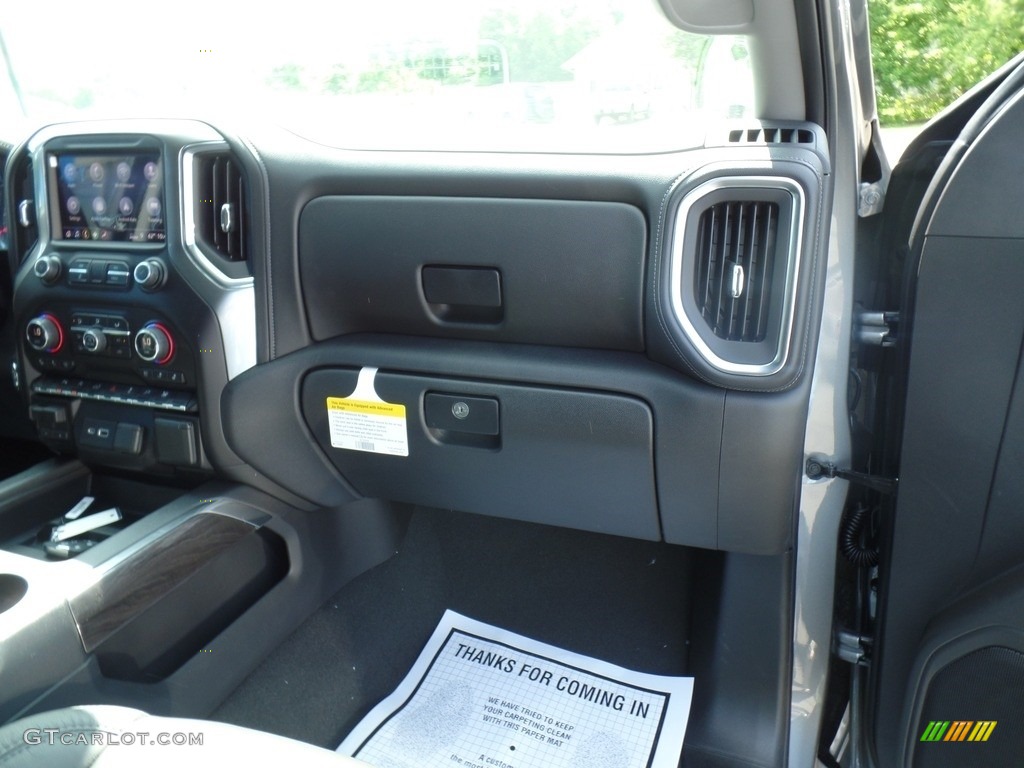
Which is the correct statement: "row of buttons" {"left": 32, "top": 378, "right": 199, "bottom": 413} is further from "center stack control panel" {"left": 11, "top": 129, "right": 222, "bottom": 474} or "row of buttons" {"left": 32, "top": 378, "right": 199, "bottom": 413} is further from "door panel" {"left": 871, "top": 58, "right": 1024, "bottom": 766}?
"door panel" {"left": 871, "top": 58, "right": 1024, "bottom": 766}

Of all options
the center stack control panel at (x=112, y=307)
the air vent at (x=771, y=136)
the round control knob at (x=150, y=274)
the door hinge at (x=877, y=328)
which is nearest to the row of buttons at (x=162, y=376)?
the center stack control panel at (x=112, y=307)

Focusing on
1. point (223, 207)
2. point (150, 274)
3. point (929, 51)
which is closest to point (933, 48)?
point (929, 51)

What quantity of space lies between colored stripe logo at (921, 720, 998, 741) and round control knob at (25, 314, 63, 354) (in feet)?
4.67

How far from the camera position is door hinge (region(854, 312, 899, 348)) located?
1.12 meters

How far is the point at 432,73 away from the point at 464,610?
0.99m

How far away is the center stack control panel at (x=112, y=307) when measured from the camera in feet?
4.05

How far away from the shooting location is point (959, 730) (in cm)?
Answer: 106

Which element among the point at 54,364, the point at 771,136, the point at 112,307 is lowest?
the point at 54,364

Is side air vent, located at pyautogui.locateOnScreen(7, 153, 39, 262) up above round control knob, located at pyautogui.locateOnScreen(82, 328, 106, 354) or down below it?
above

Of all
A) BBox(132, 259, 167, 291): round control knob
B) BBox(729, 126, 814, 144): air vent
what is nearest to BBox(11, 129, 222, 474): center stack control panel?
BBox(132, 259, 167, 291): round control knob

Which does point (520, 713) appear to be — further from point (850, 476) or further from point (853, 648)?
point (850, 476)

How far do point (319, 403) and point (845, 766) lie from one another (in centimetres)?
101

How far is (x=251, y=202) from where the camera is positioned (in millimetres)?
1237

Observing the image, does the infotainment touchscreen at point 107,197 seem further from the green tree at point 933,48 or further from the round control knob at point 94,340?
the green tree at point 933,48
